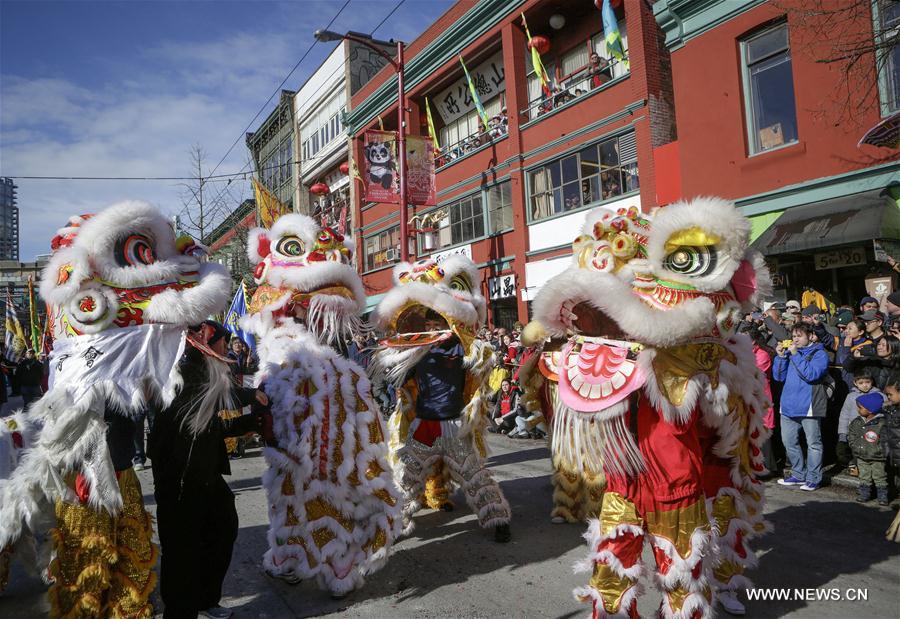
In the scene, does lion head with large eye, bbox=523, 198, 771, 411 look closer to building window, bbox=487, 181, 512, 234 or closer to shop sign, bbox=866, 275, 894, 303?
shop sign, bbox=866, 275, 894, 303

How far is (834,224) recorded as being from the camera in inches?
330

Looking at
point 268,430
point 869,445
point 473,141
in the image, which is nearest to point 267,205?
point 473,141

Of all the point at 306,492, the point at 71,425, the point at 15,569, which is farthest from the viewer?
the point at 15,569

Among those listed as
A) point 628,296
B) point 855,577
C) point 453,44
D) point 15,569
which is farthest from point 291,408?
point 453,44

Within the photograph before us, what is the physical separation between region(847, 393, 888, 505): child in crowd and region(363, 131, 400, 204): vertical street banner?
11.8m

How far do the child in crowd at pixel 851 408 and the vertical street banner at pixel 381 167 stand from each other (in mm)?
11563

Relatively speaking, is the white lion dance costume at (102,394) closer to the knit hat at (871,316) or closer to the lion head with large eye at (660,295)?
the lion head with large eye at (660,295)

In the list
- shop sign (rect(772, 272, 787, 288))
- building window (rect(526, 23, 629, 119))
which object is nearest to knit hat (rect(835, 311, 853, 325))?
shop sign (rect(772, 272, 787, 288))

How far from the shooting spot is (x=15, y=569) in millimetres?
4164

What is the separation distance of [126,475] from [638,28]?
13.4m

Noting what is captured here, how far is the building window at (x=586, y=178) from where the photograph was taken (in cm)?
1303

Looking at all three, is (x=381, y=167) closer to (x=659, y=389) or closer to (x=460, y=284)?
(x=460, y=284)

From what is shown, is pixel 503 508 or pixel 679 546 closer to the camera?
pixel 679 546

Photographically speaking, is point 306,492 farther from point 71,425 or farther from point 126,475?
point 71,425
